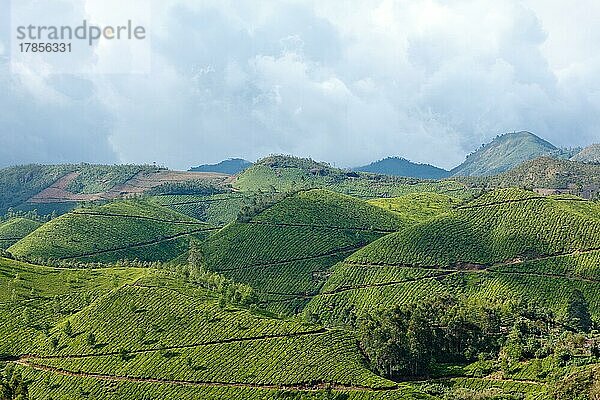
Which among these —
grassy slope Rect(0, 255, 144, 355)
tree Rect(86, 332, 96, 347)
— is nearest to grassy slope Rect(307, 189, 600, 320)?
grassy slope Rect(0, 255, 144, 355)

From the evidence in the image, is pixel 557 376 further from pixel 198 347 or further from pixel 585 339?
pixel 198 347

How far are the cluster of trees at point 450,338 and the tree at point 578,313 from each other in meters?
21.6

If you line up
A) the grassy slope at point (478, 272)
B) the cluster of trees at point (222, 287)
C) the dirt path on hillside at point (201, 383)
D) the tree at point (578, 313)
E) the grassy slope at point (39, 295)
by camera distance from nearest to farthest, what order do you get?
the dirt path on hillside at point (201, 383) < the grassy slope at point (39, 295) < the cluster of trees at point (222, 287) < the tree at point (578, 313) < the grassy slope at point (478, 272)

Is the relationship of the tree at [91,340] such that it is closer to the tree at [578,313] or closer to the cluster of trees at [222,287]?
the cluster of trees at [222,287]

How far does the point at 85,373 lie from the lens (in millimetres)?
131000

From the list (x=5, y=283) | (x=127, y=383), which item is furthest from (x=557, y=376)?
(x=5, y=283)

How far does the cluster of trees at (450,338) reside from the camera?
126m

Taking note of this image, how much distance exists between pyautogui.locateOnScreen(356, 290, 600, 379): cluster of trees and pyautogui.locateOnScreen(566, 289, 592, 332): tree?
851 inches

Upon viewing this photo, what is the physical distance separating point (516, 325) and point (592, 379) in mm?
32527

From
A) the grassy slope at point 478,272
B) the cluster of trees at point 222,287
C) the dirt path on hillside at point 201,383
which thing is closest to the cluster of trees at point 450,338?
the dirt path on hillside at point 201,383

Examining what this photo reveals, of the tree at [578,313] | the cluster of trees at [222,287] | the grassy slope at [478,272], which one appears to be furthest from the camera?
the grassy slope at [478,272]

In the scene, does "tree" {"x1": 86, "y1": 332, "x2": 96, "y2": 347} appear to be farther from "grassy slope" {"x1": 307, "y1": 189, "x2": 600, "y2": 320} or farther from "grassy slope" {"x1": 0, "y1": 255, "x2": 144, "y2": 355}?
"grassy slope" {"x1": 307, "y1": 189, "x2": 600, "y2": 320}

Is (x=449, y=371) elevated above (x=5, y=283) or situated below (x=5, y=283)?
below

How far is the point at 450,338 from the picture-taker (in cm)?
13388
